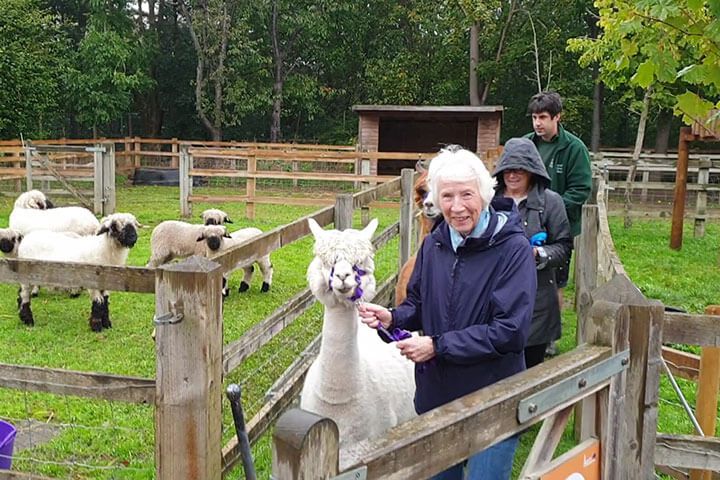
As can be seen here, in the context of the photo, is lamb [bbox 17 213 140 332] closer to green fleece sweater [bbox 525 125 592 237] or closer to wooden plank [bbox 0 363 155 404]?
wooden plank [bbox 0 363 155 404]

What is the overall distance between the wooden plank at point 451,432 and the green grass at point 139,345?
233 cm

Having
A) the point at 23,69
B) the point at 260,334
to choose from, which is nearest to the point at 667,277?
the point at 260,334

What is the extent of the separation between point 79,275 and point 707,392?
2987 millimetres

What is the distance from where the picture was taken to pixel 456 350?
237 cm

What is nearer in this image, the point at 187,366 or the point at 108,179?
the point at 187,366

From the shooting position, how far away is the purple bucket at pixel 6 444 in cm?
327

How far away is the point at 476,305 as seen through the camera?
2477 millimetres

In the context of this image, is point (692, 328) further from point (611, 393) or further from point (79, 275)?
point (79, 275)

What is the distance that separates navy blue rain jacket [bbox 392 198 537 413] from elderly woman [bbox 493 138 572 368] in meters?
0.92

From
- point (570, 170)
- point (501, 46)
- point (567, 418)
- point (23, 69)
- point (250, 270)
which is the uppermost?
point (501, 46)

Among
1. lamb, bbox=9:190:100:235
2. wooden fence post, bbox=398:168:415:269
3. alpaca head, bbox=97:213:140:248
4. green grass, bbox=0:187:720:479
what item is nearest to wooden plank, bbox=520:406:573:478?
green grass, bbox=0:187:720:479

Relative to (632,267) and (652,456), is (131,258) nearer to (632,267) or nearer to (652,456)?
(632,267)

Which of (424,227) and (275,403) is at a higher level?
(424,227)

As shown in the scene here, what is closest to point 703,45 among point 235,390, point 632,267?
point 235,390
